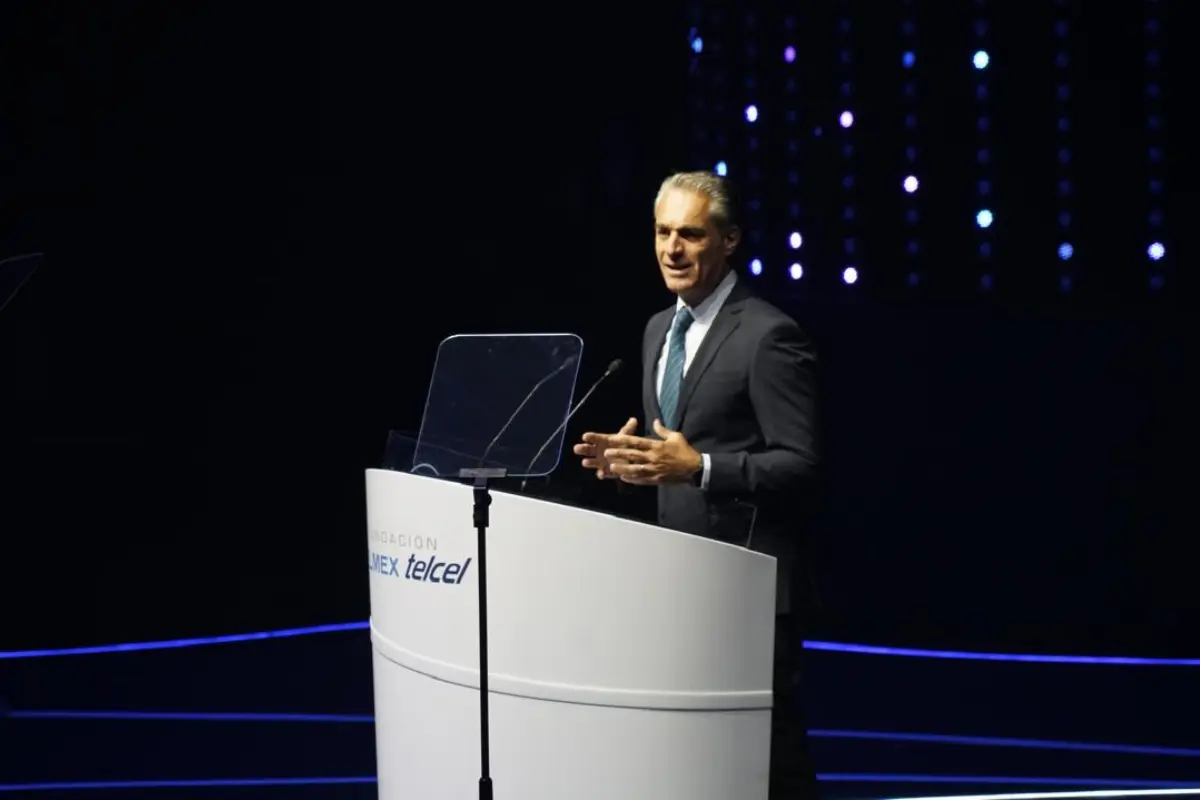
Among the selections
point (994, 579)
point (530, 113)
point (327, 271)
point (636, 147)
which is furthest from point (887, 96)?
point (327, 271)

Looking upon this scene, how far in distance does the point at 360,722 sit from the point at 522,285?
80.4 inches

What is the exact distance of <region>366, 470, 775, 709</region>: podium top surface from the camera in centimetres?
215

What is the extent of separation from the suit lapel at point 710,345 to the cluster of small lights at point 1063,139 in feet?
9.02

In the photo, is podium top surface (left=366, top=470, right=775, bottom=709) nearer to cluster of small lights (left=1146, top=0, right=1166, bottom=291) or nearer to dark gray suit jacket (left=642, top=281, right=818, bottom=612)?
dark gray suit jacket (left=642, top=281, right=818, bottom=612)

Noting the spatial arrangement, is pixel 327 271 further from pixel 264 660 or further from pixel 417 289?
pixel 264 660

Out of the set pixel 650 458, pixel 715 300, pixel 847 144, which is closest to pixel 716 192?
pixel 715 300

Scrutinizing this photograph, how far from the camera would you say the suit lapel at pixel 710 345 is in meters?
2.47

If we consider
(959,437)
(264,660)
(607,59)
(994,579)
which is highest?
(607,59)

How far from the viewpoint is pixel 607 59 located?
18.5ft

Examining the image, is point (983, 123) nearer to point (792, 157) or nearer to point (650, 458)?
point (792, 157)

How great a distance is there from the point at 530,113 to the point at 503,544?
378 centimetres

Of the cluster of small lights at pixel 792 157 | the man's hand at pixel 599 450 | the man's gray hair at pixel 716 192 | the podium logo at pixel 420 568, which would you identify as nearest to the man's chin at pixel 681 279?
the man's gray hair at pixel 716 192

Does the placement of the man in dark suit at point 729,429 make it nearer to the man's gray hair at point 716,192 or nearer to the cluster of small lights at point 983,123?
the man's gray hair at point 716,192

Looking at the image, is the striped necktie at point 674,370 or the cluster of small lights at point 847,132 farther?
the cluster of small lights at point 847,132
